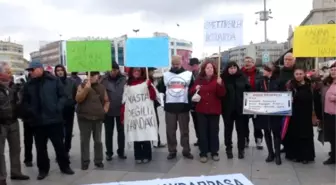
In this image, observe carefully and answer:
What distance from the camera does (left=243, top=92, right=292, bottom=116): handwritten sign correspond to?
6699 millimetres

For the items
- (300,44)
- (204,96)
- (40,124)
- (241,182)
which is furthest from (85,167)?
(300,44)

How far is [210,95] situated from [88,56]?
2.21 metres

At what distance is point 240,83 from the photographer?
7043 mm

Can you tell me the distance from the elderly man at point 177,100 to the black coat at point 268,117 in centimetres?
128

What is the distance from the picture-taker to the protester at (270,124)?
6.82m

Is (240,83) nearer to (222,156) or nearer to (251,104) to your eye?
(251,104)

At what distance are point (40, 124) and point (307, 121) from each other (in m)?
4.45

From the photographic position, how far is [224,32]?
295 inches

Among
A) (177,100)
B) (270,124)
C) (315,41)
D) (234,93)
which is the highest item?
(315,41)

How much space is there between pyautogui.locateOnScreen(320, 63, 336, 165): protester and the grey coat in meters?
3.60

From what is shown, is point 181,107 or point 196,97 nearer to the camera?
point 196,97

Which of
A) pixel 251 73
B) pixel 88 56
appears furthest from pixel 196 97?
pixel 88 56

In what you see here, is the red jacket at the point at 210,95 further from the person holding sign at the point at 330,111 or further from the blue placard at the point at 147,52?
the person holding sign at the point at 330,111

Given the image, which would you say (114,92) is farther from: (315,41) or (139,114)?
(315,41)
